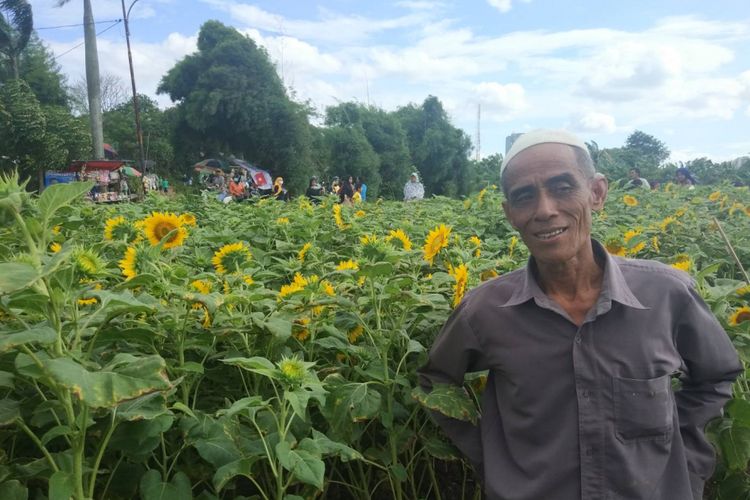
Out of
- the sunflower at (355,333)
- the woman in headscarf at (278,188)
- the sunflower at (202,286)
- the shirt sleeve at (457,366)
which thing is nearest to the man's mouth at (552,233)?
the shirt sleeve at (457,366)

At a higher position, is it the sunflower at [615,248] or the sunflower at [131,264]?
the sunflower at [131,264]

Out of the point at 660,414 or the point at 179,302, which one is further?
the point at 179,302

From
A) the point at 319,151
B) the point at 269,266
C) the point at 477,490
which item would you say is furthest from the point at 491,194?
the point at 319,151

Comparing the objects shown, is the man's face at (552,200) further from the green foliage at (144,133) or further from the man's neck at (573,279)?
the green foliage at (144,133)

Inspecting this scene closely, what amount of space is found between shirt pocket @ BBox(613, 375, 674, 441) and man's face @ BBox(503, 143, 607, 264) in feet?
0.94

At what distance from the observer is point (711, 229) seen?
3438mm

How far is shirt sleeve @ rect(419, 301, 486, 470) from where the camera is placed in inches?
57.1

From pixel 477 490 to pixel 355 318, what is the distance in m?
0.59

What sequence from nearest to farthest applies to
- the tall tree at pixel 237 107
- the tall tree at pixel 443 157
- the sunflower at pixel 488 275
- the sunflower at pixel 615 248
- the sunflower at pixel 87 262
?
the sunflower at pixel 87 262 < the sunflower at pixel 488 275 < the sunflower at pixel 615 248 < the tall tree at pixel 237 107 < the tall tree at pixel 443 157

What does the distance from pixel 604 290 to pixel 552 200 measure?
0.70 feet

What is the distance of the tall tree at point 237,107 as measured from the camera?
75.2 feet

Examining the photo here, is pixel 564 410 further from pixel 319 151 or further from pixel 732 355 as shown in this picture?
pixel 319 151

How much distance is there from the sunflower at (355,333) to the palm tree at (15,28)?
27.2m

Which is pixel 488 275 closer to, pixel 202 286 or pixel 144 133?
pixel 202 286
